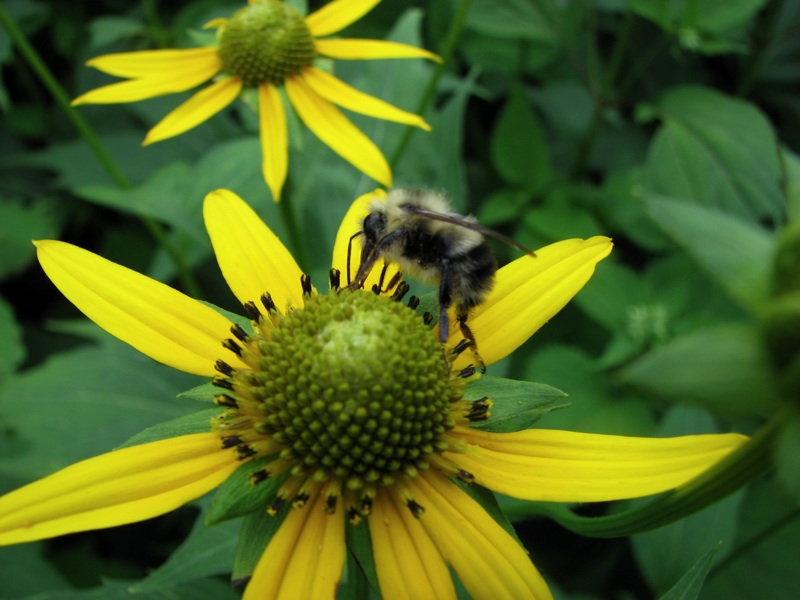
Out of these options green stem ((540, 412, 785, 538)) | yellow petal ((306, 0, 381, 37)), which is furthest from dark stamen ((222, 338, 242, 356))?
yellow petal ((306, 0, 381, 37))

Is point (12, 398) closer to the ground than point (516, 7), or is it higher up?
closer to the ground

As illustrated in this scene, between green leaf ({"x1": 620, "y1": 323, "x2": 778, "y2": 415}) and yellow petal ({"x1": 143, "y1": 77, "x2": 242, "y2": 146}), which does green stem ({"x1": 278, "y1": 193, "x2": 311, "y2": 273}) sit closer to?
yellow petal ({"x1": 143, "y1": 77, "x2": 242, "y2": 146})

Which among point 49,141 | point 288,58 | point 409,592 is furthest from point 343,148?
point 49,141

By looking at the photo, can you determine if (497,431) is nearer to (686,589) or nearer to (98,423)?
(686,589)

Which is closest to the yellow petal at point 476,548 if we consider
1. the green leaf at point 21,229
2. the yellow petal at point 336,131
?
the yellow petal at point 336,131

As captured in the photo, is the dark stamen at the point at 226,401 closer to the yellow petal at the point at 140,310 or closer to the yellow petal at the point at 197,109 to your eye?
the yellow petal at the point at 140,310

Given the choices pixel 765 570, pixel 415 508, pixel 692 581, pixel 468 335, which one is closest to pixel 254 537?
pixel 415 508

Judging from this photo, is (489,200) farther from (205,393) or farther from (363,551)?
(363,551)
